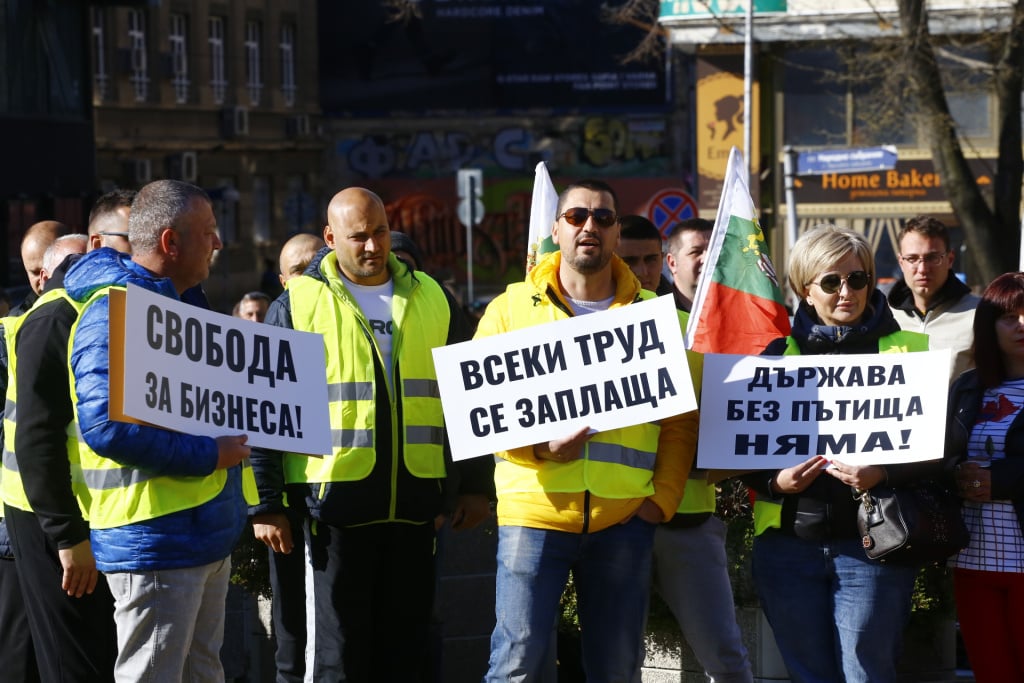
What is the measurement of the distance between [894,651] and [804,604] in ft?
1.03

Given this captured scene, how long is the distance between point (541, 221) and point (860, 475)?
7.80 feet

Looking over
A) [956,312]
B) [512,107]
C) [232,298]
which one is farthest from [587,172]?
[956,312]

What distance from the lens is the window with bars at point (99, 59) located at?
34.7m

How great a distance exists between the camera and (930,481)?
17.2 ft

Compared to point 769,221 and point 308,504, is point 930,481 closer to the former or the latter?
point 308,504

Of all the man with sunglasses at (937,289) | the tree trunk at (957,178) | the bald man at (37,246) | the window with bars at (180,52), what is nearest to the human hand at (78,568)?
the bald man at (37,246)

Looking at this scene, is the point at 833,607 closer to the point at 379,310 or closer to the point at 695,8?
the point at 379,310

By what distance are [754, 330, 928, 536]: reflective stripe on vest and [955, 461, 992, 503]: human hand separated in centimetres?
42

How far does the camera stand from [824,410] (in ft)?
17.3

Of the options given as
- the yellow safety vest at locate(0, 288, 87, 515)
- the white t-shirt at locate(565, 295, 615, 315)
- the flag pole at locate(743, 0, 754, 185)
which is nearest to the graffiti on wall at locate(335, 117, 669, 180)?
the flag pole at locate(743, 0, 754, 185)

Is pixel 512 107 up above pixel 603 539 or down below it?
above

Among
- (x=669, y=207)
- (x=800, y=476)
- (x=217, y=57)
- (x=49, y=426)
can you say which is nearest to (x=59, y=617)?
(x=49, y=426)

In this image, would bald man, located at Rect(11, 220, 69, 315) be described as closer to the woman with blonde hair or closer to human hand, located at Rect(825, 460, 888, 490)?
the woman with blonde hair

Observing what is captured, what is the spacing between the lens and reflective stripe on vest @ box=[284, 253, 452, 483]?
18.9 feet
